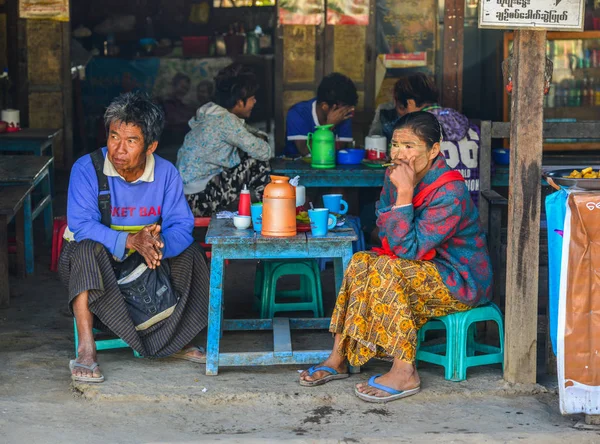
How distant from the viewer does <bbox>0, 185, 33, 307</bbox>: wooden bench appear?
5215 mm

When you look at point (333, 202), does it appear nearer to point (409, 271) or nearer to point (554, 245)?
point (409, 271)

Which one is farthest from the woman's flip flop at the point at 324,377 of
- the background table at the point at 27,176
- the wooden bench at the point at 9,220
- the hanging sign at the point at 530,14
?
the background table at the point at 27,176

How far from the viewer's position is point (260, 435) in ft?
11.6

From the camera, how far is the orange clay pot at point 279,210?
3930 millimetres

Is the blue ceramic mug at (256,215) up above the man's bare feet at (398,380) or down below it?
above

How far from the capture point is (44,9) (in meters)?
8.52

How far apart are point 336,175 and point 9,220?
1.97 meters

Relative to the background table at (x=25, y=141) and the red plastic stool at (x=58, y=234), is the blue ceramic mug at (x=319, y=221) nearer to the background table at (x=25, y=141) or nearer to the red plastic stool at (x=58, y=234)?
the red plastic stool at (x=58, y=234)

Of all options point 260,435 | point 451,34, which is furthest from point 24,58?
point 260,435

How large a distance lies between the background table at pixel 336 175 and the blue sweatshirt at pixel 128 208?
133cm

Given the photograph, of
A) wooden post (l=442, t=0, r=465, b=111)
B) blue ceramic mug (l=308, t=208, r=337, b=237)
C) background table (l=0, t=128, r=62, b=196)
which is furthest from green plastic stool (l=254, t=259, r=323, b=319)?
wooden post (l=442, t=0, r=465, b=111)

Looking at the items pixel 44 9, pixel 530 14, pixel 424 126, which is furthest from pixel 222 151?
pixel 44 9

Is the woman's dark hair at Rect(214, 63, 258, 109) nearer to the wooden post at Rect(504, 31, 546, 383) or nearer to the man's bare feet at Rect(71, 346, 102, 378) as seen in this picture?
the man's bare feet at Rect(71, 346, 102, 378)

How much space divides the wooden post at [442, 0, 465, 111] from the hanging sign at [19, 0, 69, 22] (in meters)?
3.54
